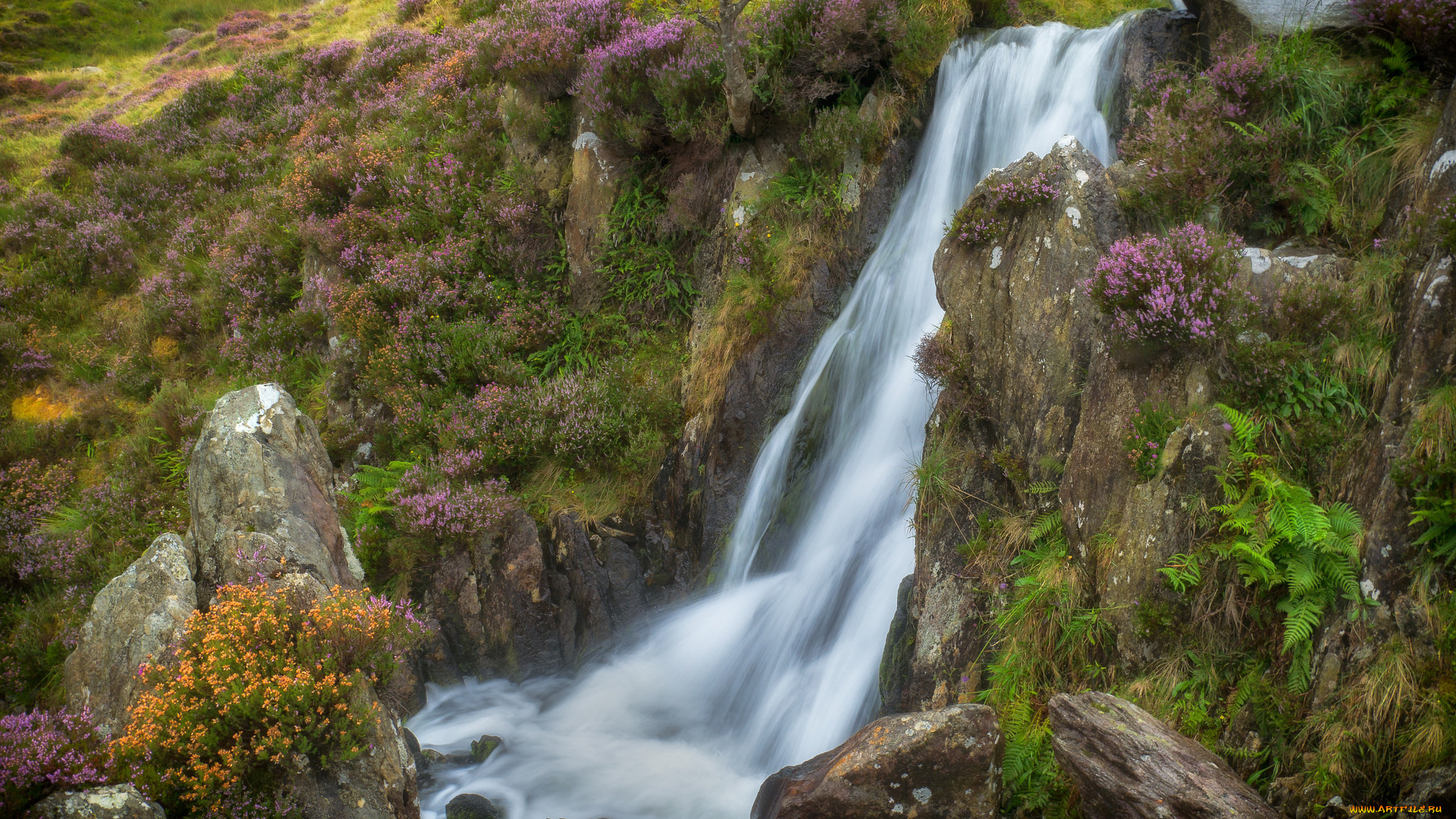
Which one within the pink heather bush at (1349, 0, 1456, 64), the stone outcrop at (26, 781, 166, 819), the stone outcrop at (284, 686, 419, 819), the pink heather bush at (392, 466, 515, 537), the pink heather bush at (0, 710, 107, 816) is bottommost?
the stone outcrop at (284, 686, 419, 819)

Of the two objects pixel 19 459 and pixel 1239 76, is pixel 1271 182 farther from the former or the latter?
pixel 19 459

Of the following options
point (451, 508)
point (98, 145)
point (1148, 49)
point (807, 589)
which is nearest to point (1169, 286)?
point (1148, 49)

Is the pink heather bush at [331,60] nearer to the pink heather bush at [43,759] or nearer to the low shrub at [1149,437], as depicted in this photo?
the pink heather bush at [43,759]

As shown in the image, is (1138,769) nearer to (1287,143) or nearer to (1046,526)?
(1046,526)

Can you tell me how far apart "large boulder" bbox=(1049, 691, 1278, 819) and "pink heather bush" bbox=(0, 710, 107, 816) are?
257 inches

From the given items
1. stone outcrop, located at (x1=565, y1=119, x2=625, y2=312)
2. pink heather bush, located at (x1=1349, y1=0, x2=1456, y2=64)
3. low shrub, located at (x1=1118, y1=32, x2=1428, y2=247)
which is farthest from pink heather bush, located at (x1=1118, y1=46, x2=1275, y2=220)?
stone outcrop, located at (x1=565, y1=119, x2=625, y2=312)

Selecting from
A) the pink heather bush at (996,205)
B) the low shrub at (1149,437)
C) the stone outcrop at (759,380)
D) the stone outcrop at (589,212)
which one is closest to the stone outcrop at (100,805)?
the stone outcrop at (759,380)

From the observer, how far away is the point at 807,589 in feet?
25.7

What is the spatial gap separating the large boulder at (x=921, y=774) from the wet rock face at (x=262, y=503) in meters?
4.86

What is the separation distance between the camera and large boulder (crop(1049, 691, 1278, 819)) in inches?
152

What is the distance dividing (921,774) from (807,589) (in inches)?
121

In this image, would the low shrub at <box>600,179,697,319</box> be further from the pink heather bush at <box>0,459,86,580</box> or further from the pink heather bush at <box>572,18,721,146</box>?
the pink heather bush at <box>0,459,86,580</box>

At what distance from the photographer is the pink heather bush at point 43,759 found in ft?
15.1

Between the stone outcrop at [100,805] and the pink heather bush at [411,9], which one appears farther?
the pink heather bush at [411,9]
